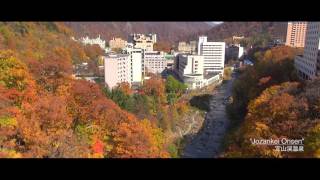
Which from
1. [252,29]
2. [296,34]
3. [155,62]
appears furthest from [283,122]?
[252,29]

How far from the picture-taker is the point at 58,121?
12.6 feet

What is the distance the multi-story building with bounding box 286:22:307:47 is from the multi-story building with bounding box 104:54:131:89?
6.90 metres

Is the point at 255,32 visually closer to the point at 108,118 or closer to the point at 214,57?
the point at 214,57

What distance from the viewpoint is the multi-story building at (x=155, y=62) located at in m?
12.0

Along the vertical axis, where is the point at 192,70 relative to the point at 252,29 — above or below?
below

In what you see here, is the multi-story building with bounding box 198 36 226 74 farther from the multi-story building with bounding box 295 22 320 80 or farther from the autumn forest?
the multi-story building with bounding box 295 22 320 80

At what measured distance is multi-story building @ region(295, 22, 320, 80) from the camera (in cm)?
638

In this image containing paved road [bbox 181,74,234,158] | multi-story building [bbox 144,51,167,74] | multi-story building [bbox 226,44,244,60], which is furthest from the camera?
multi-story building [bbox 226,44,244,60]

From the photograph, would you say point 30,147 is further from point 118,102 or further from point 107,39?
point 107,39

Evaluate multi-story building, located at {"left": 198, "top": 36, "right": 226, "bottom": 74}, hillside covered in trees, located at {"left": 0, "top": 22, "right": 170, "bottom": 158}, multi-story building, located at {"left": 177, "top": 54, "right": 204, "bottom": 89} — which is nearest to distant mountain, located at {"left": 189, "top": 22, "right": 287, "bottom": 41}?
multi-story building, located at {"left": 198, "top": 36, "right": 226, "bottom": 74}

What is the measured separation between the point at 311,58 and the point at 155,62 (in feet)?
21.3

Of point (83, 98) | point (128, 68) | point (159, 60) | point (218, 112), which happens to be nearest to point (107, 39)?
point (159, 60)

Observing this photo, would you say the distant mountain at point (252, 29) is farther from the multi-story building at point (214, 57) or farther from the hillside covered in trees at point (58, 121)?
the hillside covered in trees at point (58, 121)
